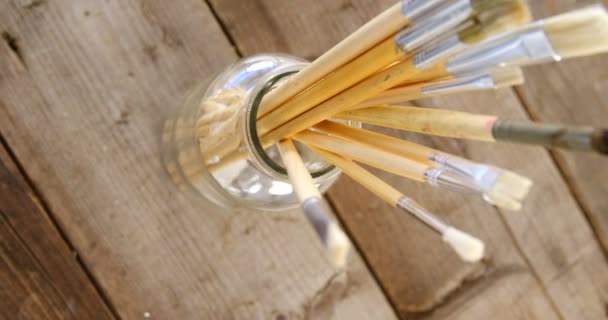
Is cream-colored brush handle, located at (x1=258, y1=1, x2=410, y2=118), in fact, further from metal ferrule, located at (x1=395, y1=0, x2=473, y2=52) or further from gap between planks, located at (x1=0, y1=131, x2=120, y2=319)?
gap between planks, located at (x1=0, y1=131, x2=120, y2=319)

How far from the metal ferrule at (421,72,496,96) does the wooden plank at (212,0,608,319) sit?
0.18 m

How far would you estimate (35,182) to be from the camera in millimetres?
370

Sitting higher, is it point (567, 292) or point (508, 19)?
point (508, 19)

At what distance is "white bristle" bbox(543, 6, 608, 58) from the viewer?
18 cm

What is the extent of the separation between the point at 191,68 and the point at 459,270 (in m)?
0.25

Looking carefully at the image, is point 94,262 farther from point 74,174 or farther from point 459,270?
point 459,270

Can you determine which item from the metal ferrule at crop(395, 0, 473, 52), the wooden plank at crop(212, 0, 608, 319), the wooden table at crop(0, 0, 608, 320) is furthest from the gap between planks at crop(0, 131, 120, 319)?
the metal ferrule at crop(395, 0, 473, 52)

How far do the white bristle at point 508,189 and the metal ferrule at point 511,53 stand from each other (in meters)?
0.04

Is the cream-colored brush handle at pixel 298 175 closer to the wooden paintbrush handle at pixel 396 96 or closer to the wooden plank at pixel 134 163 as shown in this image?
the wooden paintbrush handle at pixel 396 96

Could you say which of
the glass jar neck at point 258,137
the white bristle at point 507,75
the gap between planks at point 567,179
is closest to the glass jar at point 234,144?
the glass jar neck at point 258,137

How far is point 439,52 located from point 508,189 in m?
0.05

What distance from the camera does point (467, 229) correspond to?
1.46 feet

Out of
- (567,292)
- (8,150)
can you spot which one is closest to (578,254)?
(567,292)

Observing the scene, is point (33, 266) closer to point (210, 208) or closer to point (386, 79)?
point (210, 208)
